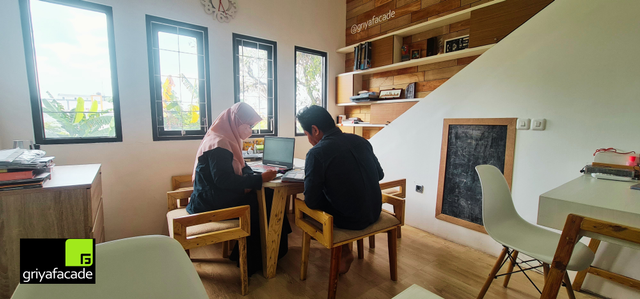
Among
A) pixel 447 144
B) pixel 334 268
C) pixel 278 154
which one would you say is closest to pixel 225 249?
pixel 278 154

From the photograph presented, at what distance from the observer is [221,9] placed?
3.03 metres

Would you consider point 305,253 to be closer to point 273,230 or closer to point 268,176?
point 273,230

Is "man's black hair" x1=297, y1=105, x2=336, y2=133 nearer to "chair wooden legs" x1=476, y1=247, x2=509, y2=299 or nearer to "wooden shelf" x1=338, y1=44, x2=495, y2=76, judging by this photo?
"chair wooden legs" x1=476, y1=247, x2=509, y2=299

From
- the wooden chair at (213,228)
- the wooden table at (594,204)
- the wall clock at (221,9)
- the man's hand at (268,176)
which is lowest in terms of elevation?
the wooden chair at (213,228)

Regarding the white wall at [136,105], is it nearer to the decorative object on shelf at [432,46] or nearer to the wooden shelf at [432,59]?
the wooden shelf at [432,59]

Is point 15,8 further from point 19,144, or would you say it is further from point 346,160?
point 346,160

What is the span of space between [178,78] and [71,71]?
0.85m

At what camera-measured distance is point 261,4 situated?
3312mm

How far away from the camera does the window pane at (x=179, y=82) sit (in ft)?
9.27

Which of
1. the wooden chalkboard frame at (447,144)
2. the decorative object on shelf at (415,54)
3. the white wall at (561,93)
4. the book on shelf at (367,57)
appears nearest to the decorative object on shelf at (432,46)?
the decorative object on shelf at (415,54)

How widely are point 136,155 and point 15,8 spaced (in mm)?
1407

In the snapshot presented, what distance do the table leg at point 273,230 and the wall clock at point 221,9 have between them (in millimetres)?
2216

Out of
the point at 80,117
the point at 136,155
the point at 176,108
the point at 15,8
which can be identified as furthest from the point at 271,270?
the point at 15,8

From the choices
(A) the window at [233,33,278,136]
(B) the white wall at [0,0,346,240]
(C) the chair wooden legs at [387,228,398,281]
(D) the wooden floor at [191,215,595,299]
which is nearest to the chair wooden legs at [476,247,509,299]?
(D) the wooden floor at [191,215,595,299]
